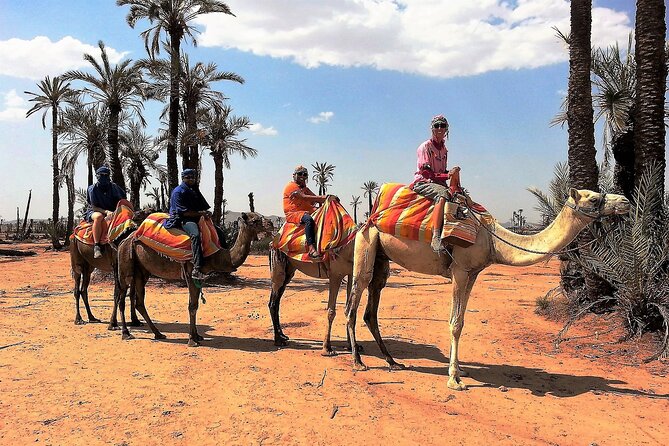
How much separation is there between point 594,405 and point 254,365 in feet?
13.5

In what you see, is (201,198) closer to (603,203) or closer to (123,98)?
(603,203)

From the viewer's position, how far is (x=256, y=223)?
24.5ft

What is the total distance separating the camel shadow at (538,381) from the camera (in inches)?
217

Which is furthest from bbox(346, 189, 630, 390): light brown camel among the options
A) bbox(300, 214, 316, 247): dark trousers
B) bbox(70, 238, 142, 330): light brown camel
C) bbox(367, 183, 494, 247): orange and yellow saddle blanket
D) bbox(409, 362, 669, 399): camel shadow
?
bbox(70, 238, 142, 330): light brown camel

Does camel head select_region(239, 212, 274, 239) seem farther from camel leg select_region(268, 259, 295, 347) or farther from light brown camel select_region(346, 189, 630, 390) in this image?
light brown camel select_region(346, 189, 630, 390)

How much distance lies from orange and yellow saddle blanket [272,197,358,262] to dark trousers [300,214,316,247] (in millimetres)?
75

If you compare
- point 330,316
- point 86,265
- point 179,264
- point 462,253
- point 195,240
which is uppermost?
point 195,240

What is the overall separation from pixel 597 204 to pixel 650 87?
4732mm

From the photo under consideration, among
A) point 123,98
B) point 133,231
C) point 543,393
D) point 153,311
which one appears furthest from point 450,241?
point 123,98

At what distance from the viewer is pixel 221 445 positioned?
13.2 ft

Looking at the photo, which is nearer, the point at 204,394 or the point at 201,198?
the point at 204,394

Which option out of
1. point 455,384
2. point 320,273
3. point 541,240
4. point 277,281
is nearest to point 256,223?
point 277,281

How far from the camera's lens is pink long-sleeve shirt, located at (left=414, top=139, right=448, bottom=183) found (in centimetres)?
608

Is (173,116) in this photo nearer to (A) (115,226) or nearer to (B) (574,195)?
(A) (115,226)
